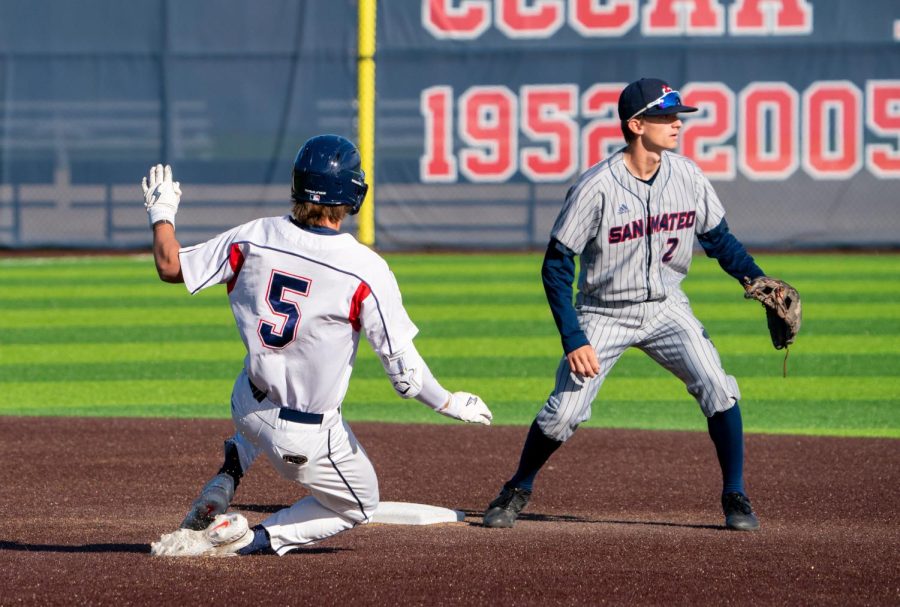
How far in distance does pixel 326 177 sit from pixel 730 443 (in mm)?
2108

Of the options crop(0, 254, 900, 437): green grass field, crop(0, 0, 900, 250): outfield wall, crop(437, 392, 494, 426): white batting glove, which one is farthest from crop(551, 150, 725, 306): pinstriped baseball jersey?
crop(0, 0, 900, 250): outfield wall

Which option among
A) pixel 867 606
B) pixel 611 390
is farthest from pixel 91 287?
pixel 867 606

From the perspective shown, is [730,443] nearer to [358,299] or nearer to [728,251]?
[728,251]

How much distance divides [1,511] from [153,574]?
1.50 meters

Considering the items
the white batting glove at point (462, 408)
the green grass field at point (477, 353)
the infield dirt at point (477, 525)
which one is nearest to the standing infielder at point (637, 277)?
the infield dirt at point (477, 525)

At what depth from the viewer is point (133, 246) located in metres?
18.2

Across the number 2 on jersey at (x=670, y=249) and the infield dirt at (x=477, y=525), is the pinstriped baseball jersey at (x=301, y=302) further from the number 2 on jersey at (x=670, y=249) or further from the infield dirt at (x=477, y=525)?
the number 2 on jersey at (x=670, y=249)

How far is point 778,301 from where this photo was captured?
5.61m

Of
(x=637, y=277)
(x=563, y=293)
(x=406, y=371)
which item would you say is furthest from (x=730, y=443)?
(x=406, y=371)

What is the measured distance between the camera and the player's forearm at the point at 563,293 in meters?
5.34

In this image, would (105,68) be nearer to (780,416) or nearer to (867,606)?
(780,416)

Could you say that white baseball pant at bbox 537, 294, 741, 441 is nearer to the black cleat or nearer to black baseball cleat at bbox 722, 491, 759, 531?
black baseball cleat at bbox 722, 491, 759, 531

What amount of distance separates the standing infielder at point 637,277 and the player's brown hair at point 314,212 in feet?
3.93

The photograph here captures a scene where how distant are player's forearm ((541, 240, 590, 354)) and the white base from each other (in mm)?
877
